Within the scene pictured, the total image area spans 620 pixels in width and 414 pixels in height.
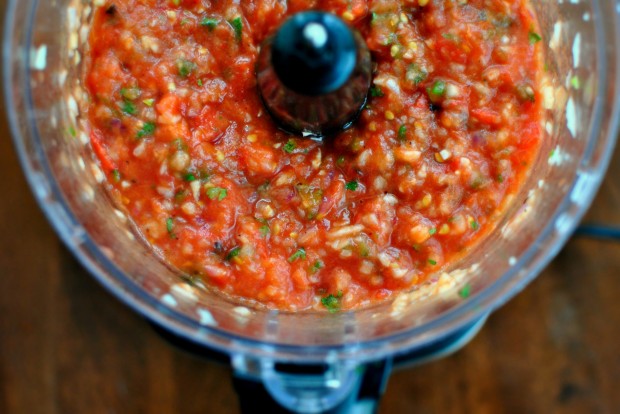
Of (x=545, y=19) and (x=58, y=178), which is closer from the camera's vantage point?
(x=58, y=178)

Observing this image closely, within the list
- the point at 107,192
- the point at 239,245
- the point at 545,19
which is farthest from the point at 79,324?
the point at 545,19

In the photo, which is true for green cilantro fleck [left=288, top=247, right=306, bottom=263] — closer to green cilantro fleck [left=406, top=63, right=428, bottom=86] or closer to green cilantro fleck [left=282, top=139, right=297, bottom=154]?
green cilantro fleck [left=282, top=139, right=297, bottom=154]

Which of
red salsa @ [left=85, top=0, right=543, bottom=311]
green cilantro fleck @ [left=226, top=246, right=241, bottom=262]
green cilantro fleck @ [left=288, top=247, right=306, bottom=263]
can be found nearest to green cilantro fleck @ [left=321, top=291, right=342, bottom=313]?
red salsa @ [left=85, top=0, right=543, bottom=311]

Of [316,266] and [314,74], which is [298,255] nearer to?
[316,266]

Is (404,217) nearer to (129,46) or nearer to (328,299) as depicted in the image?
(328,299)

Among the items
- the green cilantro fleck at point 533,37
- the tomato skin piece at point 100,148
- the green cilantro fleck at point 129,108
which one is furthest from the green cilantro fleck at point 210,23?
the green cilantro fleck at point 533,37
